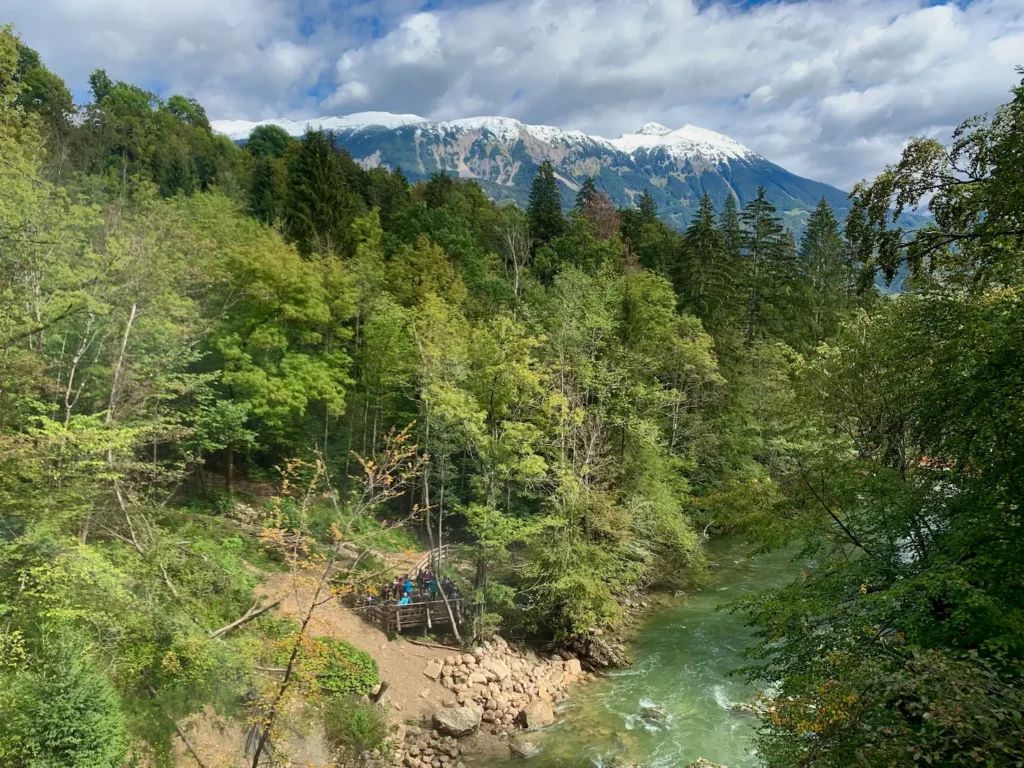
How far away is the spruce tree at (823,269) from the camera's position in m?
39.2

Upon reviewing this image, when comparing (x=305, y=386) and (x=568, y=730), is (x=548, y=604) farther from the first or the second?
(x=305, y=386)

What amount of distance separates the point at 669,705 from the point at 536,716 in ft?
11.6

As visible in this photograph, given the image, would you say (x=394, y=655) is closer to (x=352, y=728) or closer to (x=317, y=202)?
(x=352, y=728)

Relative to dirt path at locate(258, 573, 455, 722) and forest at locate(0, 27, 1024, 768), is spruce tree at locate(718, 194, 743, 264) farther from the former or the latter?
dirt path at locate(258, 573, 455, 722)

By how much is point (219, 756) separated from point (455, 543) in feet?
42.7

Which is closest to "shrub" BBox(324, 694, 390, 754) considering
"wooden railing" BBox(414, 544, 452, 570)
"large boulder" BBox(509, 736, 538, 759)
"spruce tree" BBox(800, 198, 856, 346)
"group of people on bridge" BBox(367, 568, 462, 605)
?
"large boulder" BBox(509, 736, 538, 759)

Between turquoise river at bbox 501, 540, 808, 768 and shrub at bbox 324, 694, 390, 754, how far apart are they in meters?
3.53

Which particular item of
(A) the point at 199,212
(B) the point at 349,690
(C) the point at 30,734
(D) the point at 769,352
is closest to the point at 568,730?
(B) the point at 349,690

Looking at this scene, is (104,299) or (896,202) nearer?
(896,202)

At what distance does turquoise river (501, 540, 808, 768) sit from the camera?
42.9 feet

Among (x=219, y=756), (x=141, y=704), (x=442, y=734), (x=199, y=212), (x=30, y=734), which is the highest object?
(x=199, y=212)

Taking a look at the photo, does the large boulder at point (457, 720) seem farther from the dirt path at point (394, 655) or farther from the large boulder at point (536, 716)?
the large boulder at point (536, 716)

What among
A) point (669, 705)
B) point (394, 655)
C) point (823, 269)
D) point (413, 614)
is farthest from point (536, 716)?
point (823, 269)

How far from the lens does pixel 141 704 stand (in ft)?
34.2
